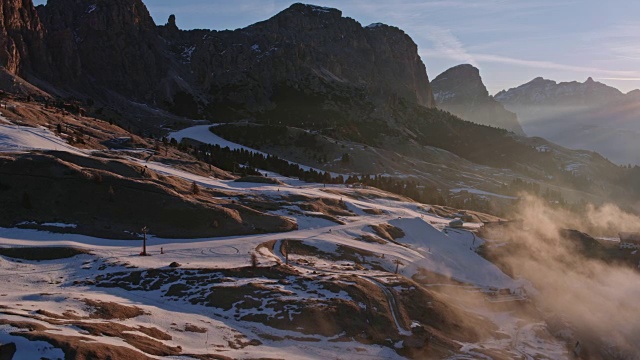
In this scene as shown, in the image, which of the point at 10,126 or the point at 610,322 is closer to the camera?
the point at 610,322

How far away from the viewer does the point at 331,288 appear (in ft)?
152

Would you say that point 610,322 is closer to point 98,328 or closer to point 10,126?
point 98,328

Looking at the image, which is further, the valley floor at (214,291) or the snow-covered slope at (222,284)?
the snow-covered slope at (222,284)

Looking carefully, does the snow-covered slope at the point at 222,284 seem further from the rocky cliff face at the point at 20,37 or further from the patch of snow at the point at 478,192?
the rocky cliff face at the point at 20,37

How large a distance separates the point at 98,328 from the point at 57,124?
2484 inches

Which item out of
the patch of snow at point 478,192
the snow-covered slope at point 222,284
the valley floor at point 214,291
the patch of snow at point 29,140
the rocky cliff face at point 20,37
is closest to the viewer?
the valley floor at point 214,291

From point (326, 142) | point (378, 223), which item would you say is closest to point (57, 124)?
point (378, 223)

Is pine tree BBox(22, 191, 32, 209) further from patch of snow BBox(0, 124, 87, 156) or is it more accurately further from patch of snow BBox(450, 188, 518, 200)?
patch of snow BBox(450, 188, 518, 200)

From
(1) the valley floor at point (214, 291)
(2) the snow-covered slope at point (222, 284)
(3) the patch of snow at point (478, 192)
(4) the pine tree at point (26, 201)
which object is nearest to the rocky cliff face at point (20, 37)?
(4) the pine tree at point (26, 201)

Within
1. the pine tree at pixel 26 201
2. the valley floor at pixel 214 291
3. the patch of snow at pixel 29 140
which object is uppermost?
the patch of snow at pixel 29 140

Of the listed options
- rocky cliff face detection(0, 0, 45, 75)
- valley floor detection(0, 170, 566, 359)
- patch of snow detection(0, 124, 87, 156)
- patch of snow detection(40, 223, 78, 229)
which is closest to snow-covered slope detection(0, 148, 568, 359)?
valley floor detection(0, 170, 566, 359)

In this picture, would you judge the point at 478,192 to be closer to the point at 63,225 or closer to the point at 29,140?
the point at 29,140

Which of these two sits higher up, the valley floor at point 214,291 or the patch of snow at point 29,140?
the patch of snow at point 29,140

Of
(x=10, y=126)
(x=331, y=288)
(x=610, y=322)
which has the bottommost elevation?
(x=610, y=322)
